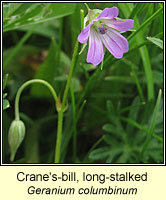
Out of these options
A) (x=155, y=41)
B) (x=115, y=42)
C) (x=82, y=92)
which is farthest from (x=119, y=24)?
(x=82, y=92)

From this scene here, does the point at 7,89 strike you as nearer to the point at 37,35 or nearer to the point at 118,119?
the point at 37,35

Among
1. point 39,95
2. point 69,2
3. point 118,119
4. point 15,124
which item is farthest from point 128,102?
point 15,124

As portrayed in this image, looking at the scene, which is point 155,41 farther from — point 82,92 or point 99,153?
point 99,153

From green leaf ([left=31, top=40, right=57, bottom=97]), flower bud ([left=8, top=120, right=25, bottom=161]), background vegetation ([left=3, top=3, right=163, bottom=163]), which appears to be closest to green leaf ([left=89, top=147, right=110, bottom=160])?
background vegetation ([left=3, top=3, right=163, bottom=163])

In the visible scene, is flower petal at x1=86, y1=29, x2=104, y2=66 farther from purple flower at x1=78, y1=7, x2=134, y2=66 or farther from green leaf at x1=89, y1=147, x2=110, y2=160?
green leaf at x1=89, y1=147, x2=110, y2=160

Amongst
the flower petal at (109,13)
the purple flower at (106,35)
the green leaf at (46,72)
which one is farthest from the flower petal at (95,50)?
the green leaf at (46,72)

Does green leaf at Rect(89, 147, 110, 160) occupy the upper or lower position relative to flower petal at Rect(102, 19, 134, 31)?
lower

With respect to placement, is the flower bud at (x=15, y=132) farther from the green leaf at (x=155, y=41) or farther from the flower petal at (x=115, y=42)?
the green leaf at (x=155, y=41)
